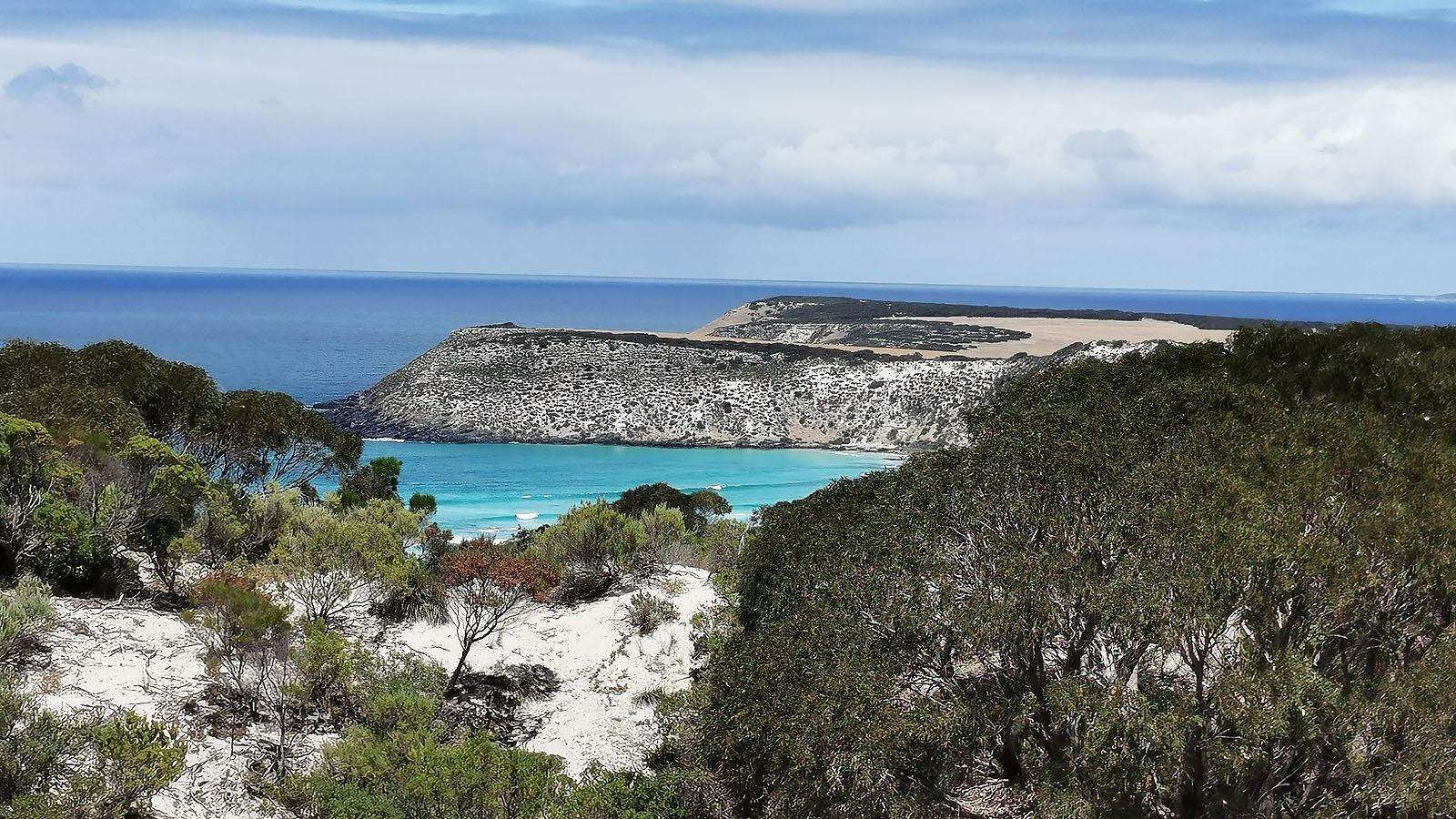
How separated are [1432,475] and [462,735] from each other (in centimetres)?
Answer: 1424

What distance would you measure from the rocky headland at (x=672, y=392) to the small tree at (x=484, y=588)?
157 feet

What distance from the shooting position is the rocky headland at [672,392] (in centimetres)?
7306

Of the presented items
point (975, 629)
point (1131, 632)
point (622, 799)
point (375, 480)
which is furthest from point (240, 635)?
point (375, 480)

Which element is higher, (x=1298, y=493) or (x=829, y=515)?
(x=1298, y=493)

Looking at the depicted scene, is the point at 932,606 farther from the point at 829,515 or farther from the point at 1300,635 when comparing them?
the point at 829,515

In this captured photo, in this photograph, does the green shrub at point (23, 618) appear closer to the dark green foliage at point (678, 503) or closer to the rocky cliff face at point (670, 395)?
the dark green foliage at point (678, 503)

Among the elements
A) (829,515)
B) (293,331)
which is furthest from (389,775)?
(293,331)

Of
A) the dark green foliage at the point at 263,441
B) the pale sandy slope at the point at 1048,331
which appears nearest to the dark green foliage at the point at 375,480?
the dark green foliage at the point at 263,441

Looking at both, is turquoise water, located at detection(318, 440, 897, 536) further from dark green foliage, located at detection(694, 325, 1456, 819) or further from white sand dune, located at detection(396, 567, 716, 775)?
dark green foliage, located at detection(694, 325, 1456, 819)

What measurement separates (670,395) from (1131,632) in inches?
2704

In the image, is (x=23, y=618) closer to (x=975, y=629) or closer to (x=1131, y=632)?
(x=975, y=629)

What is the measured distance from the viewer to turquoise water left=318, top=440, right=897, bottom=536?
4897 centimetres

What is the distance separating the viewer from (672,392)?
260ft

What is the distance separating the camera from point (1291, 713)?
10266 millimetres
